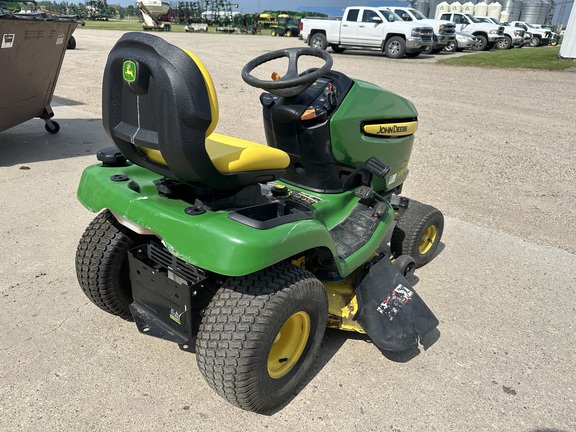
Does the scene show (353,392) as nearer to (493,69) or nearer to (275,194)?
(275,194)

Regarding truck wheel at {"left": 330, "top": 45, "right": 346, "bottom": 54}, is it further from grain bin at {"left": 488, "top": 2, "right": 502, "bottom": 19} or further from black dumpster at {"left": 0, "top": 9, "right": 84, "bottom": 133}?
grain bin at {"left": 488, "top": 2, "right": 502, "bottom": 19}

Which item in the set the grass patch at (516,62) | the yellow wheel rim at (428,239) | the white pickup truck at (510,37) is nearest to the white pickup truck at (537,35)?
the white pickup truck at (510,37)

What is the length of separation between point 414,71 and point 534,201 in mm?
9321

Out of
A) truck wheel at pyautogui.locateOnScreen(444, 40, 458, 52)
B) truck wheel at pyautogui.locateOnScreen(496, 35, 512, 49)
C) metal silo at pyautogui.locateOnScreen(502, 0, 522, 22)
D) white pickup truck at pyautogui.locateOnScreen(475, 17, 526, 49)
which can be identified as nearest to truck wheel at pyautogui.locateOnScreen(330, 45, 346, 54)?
truck wheel at pyautogui.locateOnScreen(444, 40, 458, 52)

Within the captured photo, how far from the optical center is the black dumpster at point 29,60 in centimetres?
485

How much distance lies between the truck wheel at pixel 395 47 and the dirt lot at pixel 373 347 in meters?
11.8

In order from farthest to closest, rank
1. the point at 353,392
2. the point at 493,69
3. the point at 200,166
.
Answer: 1. the point at 493,69
2. the point at 353,392
3. the point at 200,166

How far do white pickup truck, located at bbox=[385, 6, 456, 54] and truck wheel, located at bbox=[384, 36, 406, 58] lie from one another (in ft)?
3.32

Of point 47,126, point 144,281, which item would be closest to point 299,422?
point 144,281

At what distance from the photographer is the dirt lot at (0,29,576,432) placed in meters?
2.07

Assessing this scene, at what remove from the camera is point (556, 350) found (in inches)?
101

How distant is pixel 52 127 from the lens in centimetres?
627

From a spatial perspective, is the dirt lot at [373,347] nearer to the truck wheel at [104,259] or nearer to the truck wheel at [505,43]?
the truck wheel at [104,259]

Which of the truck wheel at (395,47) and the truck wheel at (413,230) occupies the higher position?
the truck wheel at (413,230)
